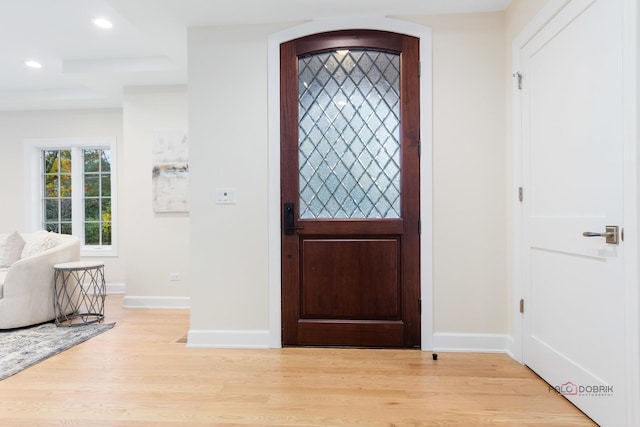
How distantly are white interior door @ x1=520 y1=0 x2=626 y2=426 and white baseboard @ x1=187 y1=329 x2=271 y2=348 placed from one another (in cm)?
183

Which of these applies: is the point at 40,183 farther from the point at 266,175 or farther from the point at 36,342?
the point at 266,175

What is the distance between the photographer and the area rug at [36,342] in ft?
8.09

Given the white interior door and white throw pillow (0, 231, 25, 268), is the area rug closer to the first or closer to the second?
white throw pillow (0, 231, 25, 268)

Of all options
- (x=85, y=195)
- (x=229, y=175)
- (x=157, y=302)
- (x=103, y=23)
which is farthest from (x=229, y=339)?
(x=85, y=195)

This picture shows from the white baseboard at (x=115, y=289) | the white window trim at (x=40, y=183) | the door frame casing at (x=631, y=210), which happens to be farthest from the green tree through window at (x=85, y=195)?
the door frame casing at (x=631, y=210)

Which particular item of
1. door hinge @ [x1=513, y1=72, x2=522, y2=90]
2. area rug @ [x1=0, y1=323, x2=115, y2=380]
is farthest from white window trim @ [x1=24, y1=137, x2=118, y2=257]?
door hinge @ [x1=513, y1=72, x2=522, y2=90]

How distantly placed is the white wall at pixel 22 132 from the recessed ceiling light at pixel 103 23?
1.99 m

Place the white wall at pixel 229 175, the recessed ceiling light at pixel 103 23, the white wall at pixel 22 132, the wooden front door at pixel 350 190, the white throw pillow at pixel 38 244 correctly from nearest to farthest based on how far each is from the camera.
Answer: the wooden front door at pixel 350 190 → the white wall at pixel 229 175 → the recessed ceiling light at pixel 103 23 → the white throw pillow at pixel 38 244 → the white wall at pixel 22 132

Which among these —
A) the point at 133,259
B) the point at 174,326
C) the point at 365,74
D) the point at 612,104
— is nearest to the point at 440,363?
the point at 612,104

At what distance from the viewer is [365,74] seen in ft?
8.97

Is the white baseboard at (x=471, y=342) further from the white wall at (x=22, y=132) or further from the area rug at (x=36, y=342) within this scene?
the white wall at (x=22, y=132)

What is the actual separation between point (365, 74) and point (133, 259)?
3220 millimetres

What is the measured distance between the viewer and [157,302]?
4.09 metres

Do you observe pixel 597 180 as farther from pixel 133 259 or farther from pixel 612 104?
pixel 133 259
